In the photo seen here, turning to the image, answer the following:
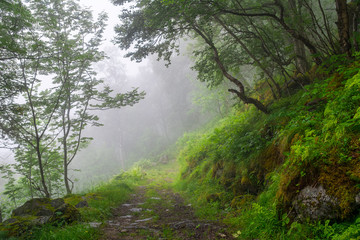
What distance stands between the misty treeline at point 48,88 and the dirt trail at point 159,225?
333cm

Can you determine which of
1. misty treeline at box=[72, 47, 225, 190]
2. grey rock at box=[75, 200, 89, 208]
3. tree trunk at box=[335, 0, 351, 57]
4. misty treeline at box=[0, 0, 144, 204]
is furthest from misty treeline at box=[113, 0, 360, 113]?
misty treeline at box=[72, 47, 225, 190]

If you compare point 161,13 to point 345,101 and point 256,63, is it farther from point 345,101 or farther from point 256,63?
point 345,101

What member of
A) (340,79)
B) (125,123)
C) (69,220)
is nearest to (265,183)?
(340,79)

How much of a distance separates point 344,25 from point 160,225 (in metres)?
6.01

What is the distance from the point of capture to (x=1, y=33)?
5.65 metres

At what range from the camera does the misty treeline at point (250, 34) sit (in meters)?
4.68

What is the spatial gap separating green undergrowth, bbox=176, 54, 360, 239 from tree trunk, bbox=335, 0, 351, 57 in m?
0.25

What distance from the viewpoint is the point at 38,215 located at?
4.73 metres

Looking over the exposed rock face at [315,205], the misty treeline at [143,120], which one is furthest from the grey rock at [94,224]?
the misty treeline at [143,120]

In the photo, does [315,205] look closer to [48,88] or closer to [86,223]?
[86,223]

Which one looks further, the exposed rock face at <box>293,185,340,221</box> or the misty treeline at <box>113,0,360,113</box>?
the misty treeline at <box>113,0,360,113</box>

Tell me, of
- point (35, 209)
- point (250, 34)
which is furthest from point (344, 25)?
point (35, 209)

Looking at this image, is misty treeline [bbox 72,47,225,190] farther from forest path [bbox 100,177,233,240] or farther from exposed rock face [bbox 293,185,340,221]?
exposed rock face [bbox 293,185,340,221]

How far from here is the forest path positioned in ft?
13.3
